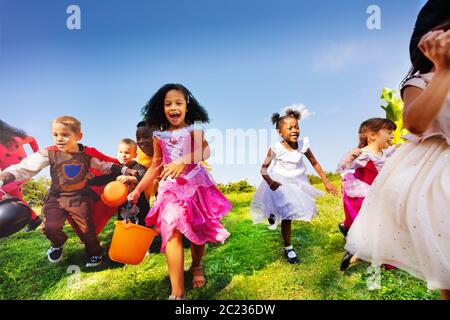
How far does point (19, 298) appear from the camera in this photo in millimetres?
2398

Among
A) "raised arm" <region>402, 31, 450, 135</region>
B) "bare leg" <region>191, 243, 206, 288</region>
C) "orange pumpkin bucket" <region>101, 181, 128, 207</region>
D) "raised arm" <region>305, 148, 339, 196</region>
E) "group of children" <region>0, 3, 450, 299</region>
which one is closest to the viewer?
"raised arm" <region>402, 31, 450, 135</region>

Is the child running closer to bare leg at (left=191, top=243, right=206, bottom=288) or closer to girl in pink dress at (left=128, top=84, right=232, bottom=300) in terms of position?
girl in pink dress at (left=128, top=84, right=232, bottom=300)

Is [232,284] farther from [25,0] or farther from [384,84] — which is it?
[25,0]

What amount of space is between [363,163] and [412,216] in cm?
111

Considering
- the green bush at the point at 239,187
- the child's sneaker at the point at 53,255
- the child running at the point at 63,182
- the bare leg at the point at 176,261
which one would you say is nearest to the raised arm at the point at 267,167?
the green bush at the point at 239,187

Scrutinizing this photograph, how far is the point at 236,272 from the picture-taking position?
2.43 m

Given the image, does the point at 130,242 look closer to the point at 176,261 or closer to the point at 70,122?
the point at 176,261

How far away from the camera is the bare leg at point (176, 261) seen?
2.16 metres

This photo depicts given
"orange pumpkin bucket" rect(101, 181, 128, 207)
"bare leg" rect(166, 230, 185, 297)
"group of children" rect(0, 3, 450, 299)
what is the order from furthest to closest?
"orange pumpkin bucket" rect(101, 181, 128, 207)
"bare leg" rect(166, 230, 185, 297)
"group of children" rect(0, 3, 450, 299)

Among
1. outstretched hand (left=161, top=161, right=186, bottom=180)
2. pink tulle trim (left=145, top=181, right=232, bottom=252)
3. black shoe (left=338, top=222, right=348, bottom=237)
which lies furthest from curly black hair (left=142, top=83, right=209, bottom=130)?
black shoe (left=338, top=222, right=348, bottom=237)

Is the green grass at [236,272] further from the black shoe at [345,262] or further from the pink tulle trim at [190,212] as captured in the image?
the pink tulle trim at [190,212]

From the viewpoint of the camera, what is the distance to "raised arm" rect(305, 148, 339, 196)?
8.68ft

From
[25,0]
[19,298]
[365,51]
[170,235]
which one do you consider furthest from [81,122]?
[365,51]

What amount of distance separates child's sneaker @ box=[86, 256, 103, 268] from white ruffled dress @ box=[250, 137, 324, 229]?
107cm
